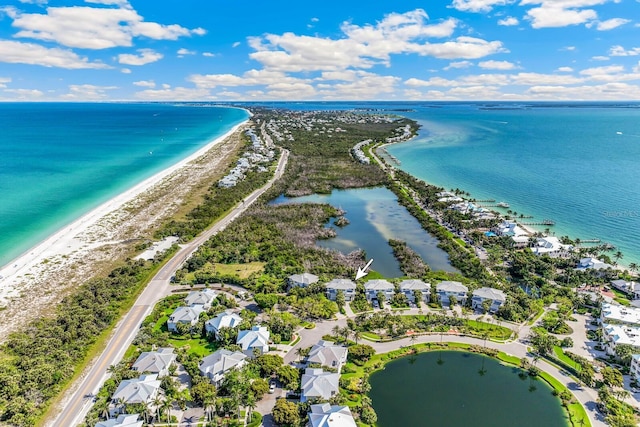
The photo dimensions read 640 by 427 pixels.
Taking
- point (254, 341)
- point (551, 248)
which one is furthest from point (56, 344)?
point (551, 248)

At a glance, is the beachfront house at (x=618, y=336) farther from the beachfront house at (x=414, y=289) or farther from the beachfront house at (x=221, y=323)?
the beachfront house at (x=221, y=323)

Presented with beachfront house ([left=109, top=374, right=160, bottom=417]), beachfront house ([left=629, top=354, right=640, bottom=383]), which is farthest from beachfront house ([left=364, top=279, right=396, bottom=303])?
beachfront house ([left=109, top=374, right=160, bottom=417])

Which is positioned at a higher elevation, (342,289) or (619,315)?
(619,315)

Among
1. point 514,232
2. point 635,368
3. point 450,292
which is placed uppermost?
point 514,232

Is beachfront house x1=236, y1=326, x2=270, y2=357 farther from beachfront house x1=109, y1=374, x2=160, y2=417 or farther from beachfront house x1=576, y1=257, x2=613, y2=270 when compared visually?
beachfront house x1=576, y1=257, x2=613, y2=270

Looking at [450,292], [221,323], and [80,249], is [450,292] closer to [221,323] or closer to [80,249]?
[221,323]

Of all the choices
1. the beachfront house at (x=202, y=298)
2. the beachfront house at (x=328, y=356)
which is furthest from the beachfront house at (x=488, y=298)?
the beachfront house at (x=202, y=298)

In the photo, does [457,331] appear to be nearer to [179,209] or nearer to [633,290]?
[633,290]
